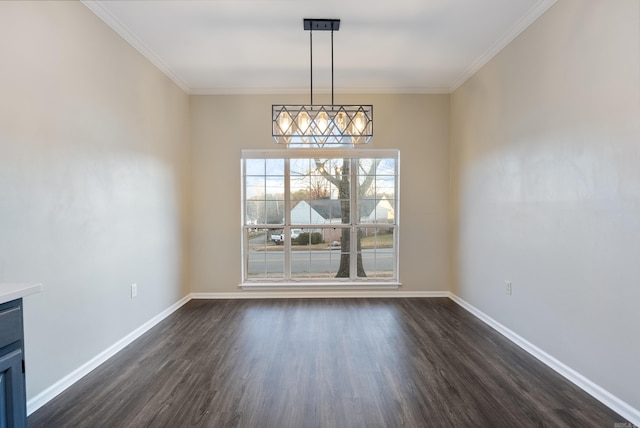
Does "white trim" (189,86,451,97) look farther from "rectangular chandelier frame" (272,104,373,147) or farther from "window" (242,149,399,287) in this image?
"rectangular chandelier frame" (272,104,373,147)

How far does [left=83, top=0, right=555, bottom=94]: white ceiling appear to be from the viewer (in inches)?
96.4

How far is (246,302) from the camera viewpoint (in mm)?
4023

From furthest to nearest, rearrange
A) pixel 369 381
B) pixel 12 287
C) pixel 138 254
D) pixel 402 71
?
pixel 402 71 < pixel 138 254 < pixel 369 381 < pixel 12 287

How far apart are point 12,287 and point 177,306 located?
8.89 ft

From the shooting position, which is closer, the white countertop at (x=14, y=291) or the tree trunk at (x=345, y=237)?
the white countertop at (x=14, y=291)

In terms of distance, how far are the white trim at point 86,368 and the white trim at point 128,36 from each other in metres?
2.67

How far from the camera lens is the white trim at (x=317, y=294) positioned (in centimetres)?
418

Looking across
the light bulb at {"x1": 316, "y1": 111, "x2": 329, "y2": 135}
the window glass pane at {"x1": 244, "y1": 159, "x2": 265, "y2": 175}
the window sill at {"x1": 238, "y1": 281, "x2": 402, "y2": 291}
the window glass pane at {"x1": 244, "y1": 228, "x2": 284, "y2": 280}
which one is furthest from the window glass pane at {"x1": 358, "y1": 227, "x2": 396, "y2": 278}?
the light bulb at {"x1": 316, "y1": 111, "x2": 329, "y2": 135}

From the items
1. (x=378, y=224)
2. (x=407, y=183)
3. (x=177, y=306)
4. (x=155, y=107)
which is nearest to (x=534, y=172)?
(x=407, y=183)

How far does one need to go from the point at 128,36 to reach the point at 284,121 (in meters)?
1.66

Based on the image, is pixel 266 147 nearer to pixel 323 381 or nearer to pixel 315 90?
pixel 315 90

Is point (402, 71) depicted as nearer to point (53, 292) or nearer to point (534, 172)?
point (534, 172)

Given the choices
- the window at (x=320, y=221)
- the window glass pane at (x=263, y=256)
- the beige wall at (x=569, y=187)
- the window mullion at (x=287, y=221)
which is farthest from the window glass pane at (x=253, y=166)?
the beige wall at (x=569, y=187)

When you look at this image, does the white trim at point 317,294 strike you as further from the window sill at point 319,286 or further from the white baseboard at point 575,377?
the white baseboard at point 575,377
